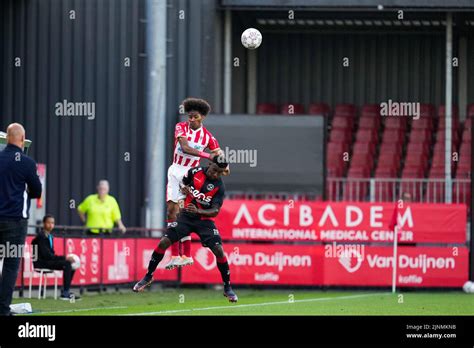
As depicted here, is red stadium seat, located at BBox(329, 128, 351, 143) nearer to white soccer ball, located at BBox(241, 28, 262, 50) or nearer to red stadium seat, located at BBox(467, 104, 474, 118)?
red stadium seat, located at BBox(467, 104, 474, 118)

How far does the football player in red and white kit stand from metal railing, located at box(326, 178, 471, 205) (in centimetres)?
1299

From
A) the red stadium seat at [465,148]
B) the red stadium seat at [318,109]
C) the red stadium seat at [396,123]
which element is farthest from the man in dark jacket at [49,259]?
the red stadium seat at [318,109]

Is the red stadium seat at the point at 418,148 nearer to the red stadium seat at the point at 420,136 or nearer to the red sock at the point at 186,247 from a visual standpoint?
the red stadium seat at the point at 420,136

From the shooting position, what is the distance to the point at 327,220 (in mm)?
29422

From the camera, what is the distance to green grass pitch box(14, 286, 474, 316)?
60.6ft

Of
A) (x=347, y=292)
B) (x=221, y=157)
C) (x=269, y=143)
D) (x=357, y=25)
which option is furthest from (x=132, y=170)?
(x=221, y=157)

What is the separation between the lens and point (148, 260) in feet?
93.7

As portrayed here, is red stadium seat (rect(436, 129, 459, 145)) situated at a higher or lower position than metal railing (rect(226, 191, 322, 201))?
higher

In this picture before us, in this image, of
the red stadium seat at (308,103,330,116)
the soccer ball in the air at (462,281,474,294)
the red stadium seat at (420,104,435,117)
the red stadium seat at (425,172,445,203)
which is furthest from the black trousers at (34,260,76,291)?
the red stadium seat at (308,103,330,116)

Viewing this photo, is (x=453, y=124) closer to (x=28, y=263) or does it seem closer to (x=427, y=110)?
(x=427, y=110)

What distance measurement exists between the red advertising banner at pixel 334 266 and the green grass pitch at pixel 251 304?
0.60 meters

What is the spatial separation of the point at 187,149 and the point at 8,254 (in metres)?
3.86

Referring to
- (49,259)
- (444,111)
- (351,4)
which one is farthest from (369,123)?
(49,259)
